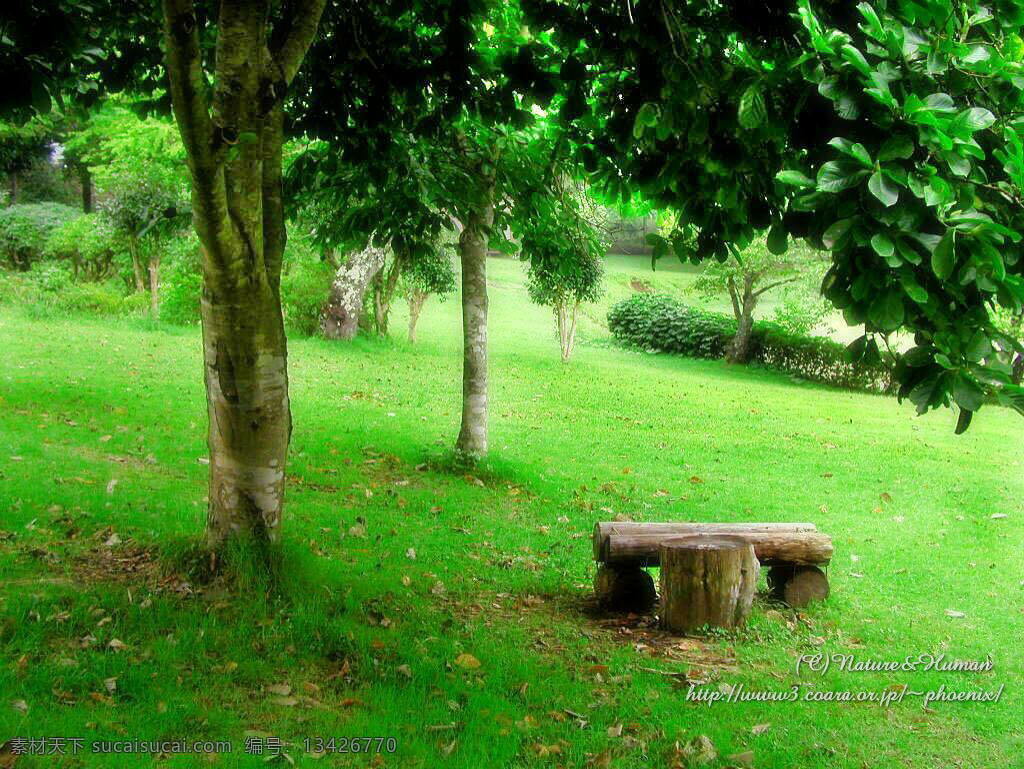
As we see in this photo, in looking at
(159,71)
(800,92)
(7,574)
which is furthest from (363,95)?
(7,574)

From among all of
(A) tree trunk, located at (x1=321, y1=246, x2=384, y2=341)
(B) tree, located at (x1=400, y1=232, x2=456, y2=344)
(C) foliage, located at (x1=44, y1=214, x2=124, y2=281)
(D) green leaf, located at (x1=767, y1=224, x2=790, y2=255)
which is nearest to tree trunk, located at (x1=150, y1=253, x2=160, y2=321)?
(C) foliage, located at (x1=44, y1=214, x2=124, y2=281)

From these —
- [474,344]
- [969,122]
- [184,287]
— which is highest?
[969,122]

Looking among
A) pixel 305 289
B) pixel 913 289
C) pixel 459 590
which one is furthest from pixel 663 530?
pixel 305 289

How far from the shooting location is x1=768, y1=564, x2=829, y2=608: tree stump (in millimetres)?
6727

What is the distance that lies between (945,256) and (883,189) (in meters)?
0.30

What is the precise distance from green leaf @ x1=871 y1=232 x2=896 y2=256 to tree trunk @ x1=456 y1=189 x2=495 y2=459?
7.25 m

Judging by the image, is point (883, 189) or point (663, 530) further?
point (663, 530)

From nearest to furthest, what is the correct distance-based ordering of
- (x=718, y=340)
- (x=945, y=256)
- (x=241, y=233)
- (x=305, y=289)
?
1. (x=945, y=256)
2. (x=241, y=233)
3. (x=305, y=289)
4. (x=718, y=340)

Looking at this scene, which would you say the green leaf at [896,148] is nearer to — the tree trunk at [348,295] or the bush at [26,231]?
the tree trunk at [348,295]

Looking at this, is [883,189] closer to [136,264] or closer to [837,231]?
[837,231]

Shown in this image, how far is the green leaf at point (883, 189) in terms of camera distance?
2.72 m

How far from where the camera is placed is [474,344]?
33.6 ft

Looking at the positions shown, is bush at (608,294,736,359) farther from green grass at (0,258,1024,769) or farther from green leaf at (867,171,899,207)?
green leaf at (867,171,899,207)

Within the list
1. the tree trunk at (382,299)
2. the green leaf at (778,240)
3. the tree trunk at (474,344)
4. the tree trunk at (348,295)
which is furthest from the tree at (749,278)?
→ the green leaf at (778,240)
